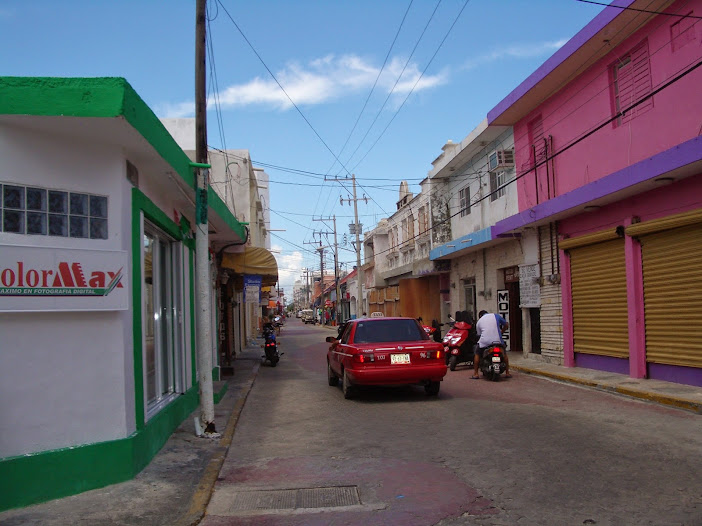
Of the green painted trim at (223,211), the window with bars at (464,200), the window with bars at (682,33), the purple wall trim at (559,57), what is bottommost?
the green painted trim at (223,211)

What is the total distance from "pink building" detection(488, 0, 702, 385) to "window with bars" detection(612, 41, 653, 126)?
0.03 meters

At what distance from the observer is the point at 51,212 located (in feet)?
18.6

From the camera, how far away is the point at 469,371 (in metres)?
15.9

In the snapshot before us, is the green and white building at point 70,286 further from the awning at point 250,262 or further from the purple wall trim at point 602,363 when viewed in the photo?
the purple wall trim at point 602,363

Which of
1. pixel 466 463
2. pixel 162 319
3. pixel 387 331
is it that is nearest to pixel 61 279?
pixel 162 319

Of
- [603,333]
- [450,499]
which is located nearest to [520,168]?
[603,333]

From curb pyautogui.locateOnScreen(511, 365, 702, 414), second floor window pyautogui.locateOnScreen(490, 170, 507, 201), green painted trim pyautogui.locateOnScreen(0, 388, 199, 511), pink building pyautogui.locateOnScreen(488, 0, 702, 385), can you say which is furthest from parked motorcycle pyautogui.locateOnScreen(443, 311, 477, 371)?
green painted trim pyautogui.locateOnScreen(0, 388, 199, 511)

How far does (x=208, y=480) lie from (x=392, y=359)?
505 centimetres

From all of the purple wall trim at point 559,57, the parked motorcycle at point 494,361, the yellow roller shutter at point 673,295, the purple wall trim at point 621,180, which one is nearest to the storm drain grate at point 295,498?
the purple wall trim at point 621,180

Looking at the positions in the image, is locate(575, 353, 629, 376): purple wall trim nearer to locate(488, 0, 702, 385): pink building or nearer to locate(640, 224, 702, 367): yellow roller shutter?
locate(488, 0, 702, 385): pink building

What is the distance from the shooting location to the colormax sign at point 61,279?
5270mm

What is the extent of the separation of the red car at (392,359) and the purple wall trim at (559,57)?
7249 mm

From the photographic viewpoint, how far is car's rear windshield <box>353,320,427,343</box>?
11289 mm

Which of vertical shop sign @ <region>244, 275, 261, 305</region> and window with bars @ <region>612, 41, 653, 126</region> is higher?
window with bars @ <region>612, 41, 653, 126</region>
